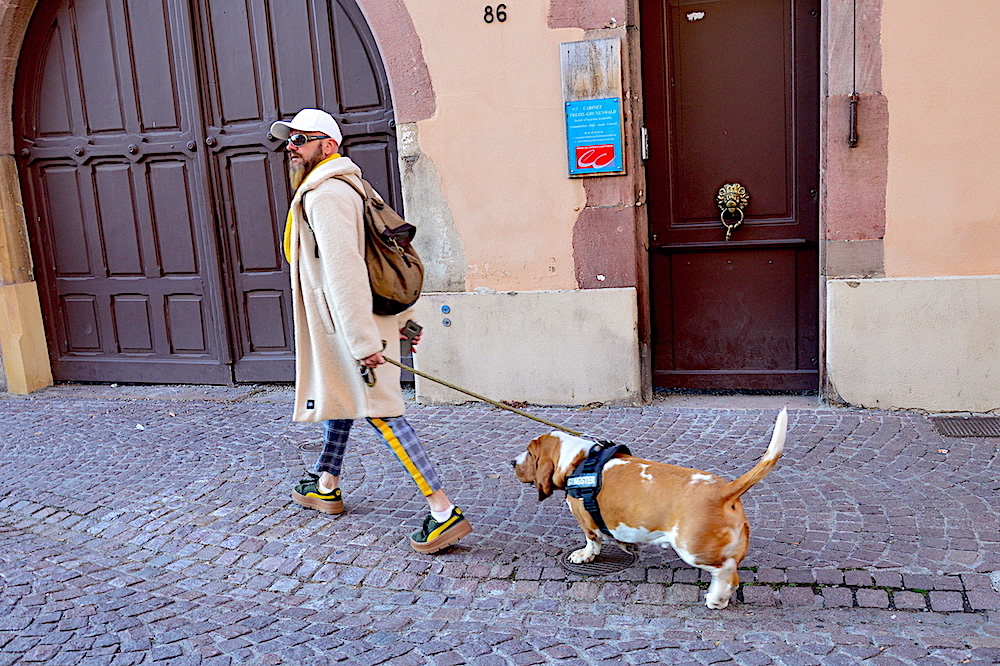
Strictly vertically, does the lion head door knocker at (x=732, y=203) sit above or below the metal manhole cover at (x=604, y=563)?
above

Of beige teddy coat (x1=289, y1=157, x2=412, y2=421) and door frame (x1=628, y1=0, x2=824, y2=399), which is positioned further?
door frame (x1=628, y1=0, x2=824, y2=399)

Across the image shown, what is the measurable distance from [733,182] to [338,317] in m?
3.42

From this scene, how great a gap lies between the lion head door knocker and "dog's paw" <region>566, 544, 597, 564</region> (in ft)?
10.3

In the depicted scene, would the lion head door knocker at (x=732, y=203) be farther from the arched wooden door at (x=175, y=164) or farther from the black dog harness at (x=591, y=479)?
the black dog harness at (x=591, y=479)

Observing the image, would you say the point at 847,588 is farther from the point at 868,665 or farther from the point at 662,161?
the point at 662,161

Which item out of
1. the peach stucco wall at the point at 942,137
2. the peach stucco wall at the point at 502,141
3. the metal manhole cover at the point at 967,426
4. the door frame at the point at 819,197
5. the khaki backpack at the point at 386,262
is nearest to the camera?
the khaki backpack at the point at 386,262

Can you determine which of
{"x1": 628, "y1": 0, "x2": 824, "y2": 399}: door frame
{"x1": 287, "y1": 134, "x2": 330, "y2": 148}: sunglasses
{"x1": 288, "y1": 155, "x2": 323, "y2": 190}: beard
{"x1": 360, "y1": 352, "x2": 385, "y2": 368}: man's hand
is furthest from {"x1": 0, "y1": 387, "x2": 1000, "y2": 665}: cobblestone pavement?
{"x1": 287, "y1": 134, "x2": 330, "y2": 148}: sunglasses

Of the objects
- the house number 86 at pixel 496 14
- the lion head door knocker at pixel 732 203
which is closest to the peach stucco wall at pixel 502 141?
the house number 86 at pixel 496 14

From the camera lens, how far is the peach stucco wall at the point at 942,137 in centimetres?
517

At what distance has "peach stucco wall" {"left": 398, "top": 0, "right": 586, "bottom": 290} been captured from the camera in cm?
591

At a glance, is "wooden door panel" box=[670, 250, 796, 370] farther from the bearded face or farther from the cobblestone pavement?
the bearded face

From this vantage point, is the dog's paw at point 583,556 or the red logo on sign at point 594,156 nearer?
the dog's paw at point 583,556

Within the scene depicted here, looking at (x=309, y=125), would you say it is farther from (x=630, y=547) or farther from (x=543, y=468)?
(x=630, y=547)

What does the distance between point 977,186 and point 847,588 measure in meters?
3.13
